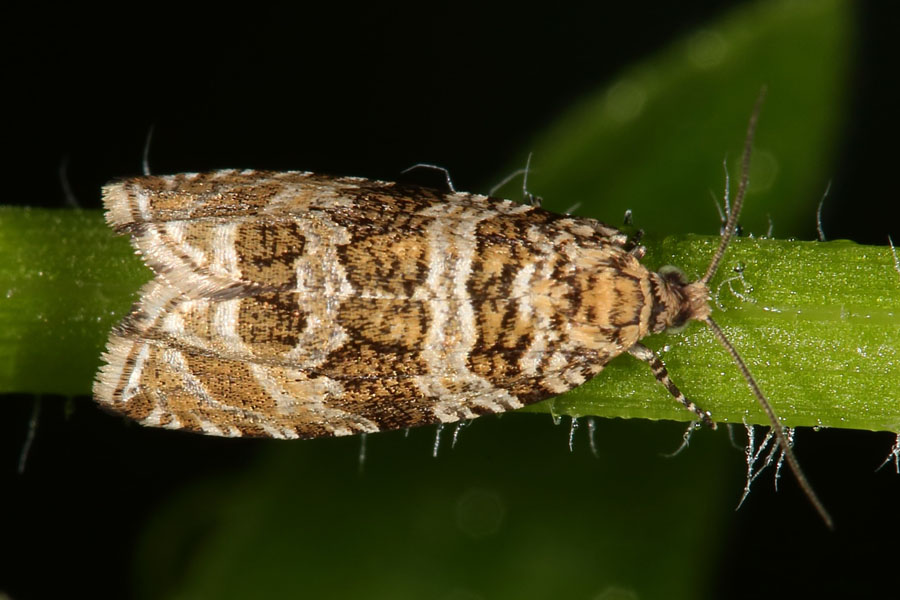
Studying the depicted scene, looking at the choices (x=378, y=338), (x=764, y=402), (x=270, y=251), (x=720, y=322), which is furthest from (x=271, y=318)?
(x=764, y=402)

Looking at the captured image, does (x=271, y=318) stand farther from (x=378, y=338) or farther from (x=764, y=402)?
(x=764, y=402)

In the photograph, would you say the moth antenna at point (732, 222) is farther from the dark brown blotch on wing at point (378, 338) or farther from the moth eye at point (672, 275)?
the dark brown blotch on wing at point (378, 338)

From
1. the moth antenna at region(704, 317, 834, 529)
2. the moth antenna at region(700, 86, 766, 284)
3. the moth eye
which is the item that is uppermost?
the moth antenna at region(700, 86, 766, 284)

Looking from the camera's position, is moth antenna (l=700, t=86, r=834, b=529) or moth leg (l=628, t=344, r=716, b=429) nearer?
moth antenna (l=700, t=86, r=834, b=529)

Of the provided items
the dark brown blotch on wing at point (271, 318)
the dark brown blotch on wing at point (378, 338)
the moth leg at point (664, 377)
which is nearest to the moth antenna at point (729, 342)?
the moth leg at point (664, 377)

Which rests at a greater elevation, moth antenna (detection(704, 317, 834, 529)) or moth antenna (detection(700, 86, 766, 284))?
moth antenna (detection(700, 86, 766, 284))

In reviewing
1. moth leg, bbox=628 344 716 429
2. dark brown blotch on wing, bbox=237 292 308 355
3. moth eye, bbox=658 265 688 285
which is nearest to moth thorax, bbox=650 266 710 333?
moth eye, bbox=658 265 688 285

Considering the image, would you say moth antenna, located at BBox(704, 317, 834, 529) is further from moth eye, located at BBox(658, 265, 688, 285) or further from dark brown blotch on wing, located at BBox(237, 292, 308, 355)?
dark brown blotch on wing, located at BBox(237, 292, 308, 355)

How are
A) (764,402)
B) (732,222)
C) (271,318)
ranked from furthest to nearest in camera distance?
1. (271,318)
2. (732,222)
3. (764,402)
